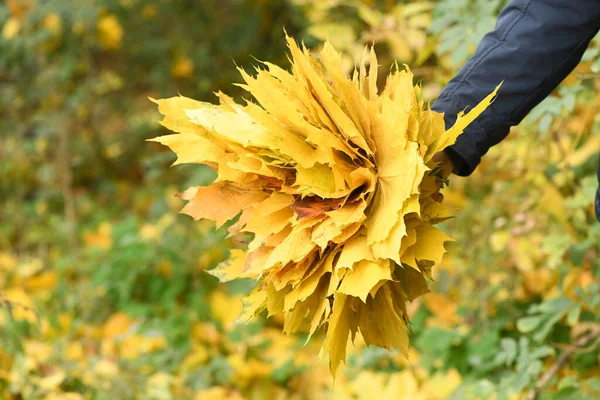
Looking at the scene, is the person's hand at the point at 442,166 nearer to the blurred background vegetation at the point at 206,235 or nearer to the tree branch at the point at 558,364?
the blurred background vegetation at the point at 206,235

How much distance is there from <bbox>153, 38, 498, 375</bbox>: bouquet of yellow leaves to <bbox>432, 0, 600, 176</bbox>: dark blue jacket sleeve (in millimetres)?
127

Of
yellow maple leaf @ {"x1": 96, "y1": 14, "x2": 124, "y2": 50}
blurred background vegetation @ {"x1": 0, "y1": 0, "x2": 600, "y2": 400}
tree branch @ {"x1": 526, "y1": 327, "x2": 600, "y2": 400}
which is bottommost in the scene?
tree branch @ {"x1": 526, "y1": 327, "x2": 600, "y2": 400}

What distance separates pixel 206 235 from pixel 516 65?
2545mm

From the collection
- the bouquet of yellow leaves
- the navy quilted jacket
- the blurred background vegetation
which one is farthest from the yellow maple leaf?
the navy quilted jacket

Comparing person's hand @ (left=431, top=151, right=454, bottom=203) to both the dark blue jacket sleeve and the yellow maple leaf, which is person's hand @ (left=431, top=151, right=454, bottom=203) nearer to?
the dark blue jacket sleeve

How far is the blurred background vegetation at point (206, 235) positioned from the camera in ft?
7.59

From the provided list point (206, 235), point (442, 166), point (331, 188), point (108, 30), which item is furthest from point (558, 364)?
point (108, 30)

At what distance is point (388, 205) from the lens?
1.25 meters

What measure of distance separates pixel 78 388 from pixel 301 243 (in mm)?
1695

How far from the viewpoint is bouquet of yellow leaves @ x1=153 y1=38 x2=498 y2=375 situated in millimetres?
1250

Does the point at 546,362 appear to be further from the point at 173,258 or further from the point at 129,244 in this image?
the point at 129,244

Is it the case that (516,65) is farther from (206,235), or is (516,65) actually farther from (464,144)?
(206,235)

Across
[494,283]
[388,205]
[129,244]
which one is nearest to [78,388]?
[129,244]

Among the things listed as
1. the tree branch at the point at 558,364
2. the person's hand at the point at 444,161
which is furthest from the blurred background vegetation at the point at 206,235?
the person's hand at the point at 444,161
